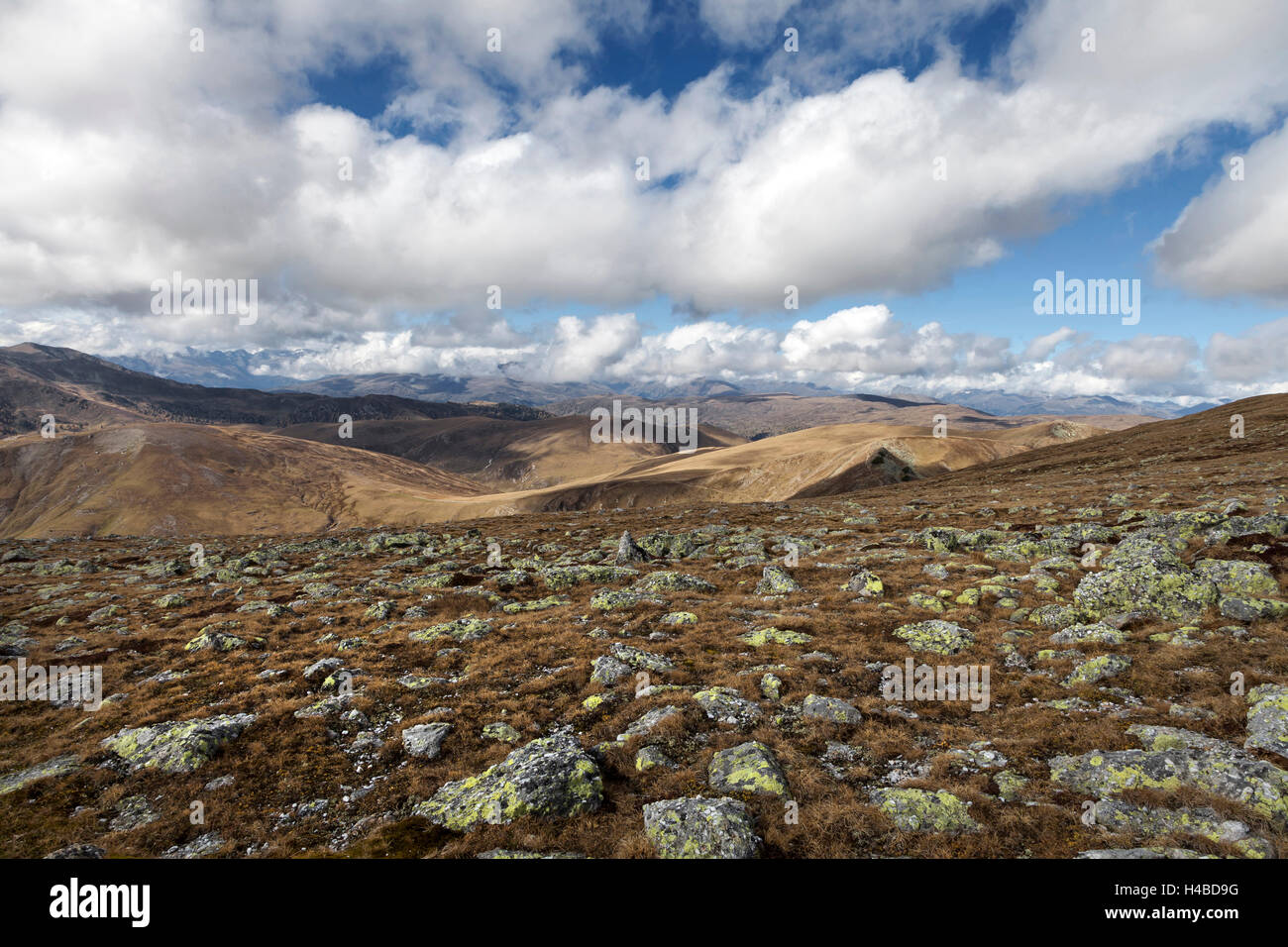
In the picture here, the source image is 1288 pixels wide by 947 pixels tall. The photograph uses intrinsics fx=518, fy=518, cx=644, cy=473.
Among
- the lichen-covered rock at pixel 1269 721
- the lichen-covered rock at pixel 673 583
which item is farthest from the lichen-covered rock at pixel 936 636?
the lichen-covered rock at pixel 673 583

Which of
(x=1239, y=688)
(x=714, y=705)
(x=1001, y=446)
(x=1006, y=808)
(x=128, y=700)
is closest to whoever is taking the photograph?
(x=1006, y=808)

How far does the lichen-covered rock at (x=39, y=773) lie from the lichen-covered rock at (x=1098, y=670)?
28.2m

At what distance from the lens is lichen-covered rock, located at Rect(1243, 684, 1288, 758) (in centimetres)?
1098

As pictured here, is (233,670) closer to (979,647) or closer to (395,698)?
(395,698)

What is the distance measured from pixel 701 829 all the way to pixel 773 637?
12.1 meters

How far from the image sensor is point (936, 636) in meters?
19.6

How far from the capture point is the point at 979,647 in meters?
18.8

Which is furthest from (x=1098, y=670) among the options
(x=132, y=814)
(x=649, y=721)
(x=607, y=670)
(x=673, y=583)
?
(x=132, y=814)

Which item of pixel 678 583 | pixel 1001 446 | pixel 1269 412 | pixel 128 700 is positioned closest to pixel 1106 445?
pixel 1269 412

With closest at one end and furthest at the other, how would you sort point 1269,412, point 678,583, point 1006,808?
point 1006,808, point 678,583, point 1269,412

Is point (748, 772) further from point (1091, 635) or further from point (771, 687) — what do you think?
point (1091, 635)

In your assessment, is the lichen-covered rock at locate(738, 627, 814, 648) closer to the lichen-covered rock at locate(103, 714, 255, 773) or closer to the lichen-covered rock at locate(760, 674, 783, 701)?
the lichen-covered rock at locate(760, 674, 783, 701)

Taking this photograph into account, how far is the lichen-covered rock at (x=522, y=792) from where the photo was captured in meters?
10.9
